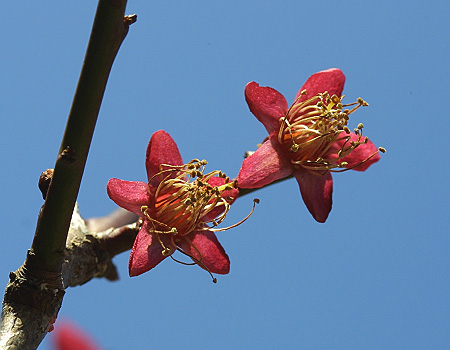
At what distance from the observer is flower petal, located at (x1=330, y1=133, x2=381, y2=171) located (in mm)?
1993

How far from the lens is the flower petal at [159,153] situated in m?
1.74

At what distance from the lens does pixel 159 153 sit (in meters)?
1.75

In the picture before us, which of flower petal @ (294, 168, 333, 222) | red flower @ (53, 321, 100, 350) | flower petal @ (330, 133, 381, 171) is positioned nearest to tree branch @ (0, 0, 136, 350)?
red flower @ (53, 321, 100, 350)

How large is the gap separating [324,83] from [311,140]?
24cm

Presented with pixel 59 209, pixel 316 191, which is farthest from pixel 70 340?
pixel 316 191

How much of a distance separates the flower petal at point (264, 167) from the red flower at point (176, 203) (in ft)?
0.17

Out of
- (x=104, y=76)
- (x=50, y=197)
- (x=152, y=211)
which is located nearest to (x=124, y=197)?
(x=152, y=211)

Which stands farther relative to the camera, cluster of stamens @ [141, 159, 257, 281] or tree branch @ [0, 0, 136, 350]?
cluster of stamens @ [141, 159, 257, 281]

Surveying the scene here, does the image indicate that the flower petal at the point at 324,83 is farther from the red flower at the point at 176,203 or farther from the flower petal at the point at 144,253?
the flower petal at the point at 144,253

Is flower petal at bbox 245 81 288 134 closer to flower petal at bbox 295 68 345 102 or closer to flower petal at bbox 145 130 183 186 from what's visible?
flower petal at bbox 295 68 345 102

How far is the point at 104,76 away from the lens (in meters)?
1.20

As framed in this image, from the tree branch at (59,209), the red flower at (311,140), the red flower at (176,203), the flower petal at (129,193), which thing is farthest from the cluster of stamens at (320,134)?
the tree branch at (59,209)

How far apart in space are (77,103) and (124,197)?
0.54 metres

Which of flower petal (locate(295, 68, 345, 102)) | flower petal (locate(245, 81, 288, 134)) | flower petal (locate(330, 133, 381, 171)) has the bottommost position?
flower petal (locate(330, 133, 381, 171))
